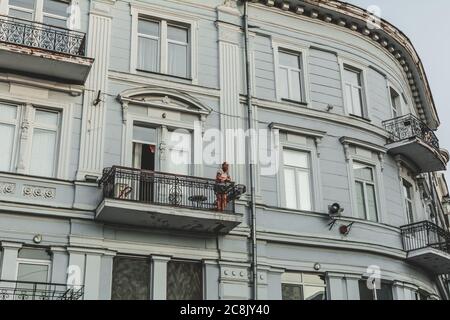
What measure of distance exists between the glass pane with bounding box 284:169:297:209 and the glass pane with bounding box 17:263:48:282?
22.7 ft

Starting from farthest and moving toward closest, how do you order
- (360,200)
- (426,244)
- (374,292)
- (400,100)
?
(400,100) < (426,244) < (360,200) < (374,292)

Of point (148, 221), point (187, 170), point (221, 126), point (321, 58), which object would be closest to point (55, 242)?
point (148, 221)

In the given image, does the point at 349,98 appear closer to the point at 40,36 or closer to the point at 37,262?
the point at 40,36

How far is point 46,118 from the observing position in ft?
54.5

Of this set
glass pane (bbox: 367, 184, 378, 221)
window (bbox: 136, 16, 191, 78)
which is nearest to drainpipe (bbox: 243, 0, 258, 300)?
window (bbox: 136, 16, 191, 78)

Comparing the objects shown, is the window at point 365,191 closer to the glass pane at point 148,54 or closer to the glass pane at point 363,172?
the glass pane at point 363,172

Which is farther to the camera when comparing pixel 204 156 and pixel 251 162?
pixel 251 162

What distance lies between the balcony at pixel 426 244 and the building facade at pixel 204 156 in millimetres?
58

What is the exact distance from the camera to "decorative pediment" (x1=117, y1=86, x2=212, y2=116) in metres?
17.4

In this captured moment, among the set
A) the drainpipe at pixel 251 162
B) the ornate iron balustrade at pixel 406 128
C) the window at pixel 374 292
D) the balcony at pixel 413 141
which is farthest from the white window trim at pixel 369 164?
the drainpipe at pixel 251 162

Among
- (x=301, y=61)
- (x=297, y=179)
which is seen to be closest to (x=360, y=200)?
(x=297, y=179)

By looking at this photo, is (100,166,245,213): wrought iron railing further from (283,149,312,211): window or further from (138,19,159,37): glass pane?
(138,19,159,37): glass pane

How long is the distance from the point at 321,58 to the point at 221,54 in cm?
373

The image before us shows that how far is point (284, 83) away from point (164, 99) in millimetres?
4304
